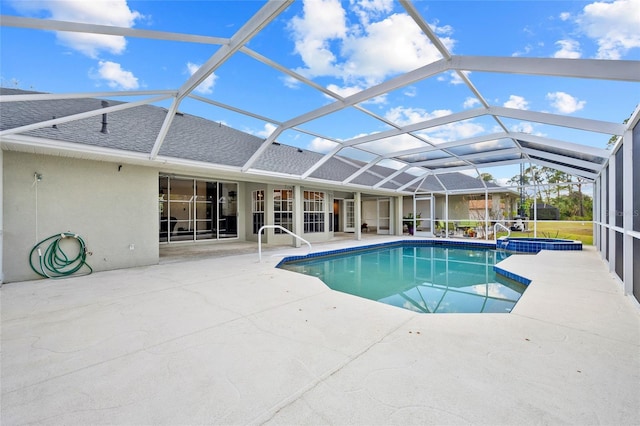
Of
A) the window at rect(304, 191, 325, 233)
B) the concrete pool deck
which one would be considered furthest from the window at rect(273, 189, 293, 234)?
the concrete pool deck

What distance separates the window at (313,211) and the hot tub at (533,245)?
25.3ft

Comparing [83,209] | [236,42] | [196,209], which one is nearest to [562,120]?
[236,42]

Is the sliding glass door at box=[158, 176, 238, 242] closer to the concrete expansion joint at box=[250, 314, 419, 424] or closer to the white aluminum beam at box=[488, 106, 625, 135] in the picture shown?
the concrete expansion joint at box=[250, 314, 419, 424]

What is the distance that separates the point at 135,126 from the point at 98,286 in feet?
Result: 13.9

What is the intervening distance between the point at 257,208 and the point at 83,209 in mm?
6486

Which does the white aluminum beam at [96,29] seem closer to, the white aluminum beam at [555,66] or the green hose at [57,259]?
the white aluminum beam at [555,66]

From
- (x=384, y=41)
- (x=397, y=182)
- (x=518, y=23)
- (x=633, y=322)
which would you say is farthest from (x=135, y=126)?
(x=397, y=182)

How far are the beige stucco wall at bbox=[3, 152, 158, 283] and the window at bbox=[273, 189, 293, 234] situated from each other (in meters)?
5.17

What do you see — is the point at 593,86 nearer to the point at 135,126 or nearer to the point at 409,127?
the point at 409,127

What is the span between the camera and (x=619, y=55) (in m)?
3.38

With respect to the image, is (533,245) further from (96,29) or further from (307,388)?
(96,29)

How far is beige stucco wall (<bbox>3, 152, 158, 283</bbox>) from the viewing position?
5.51 meters

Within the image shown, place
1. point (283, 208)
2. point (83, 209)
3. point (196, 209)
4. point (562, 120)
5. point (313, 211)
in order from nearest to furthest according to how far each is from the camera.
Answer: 1. point (562, 120)
2. point (83, 209)
3. point (196, 209)
4. point (283, 208)
5. point (313, 211)

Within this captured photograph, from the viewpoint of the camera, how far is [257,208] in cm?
1224
